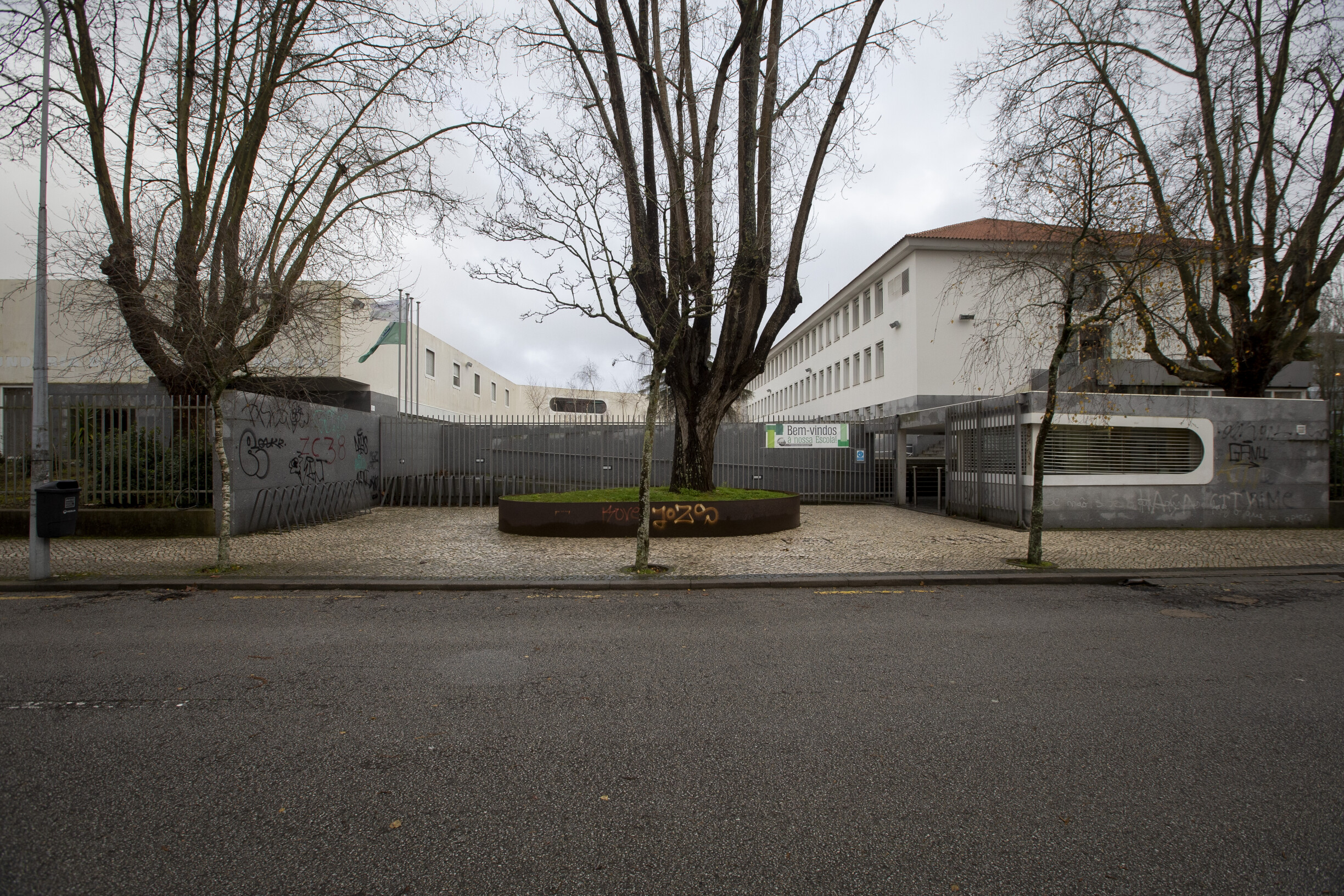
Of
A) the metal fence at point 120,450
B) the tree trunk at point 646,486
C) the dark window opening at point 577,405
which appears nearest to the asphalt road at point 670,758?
the tree trunk at point 646,486

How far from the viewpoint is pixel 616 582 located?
321 inches

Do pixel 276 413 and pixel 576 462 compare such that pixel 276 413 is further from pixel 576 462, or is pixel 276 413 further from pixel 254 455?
pixel 576 462

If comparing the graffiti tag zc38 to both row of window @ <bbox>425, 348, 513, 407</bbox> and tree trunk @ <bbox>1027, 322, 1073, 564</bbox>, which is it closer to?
tree trunk @ <bbox>1027, 322, 1073, 564</bbox>

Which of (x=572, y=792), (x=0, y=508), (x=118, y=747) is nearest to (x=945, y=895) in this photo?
(x=572, y=792)

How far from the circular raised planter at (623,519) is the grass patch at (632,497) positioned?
103mm

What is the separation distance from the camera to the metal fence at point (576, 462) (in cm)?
1811

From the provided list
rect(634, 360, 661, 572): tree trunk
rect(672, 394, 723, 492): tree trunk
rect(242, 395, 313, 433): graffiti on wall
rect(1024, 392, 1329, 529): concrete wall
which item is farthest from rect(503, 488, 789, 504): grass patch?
rect(1024, 392, 1329, 529): concrete wall

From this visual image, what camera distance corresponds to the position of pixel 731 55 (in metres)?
13.1

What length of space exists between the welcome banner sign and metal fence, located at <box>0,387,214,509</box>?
41.2 feet

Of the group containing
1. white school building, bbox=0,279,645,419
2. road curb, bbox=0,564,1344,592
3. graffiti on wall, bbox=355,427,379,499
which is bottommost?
road curb, bbox=0,564,1344,592

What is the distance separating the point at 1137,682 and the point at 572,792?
3910 millimetres

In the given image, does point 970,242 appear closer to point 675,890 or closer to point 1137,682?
point 1137,682

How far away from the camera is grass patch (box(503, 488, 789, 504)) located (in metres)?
12.3

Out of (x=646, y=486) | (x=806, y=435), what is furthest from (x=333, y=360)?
(x=806, y=435)
